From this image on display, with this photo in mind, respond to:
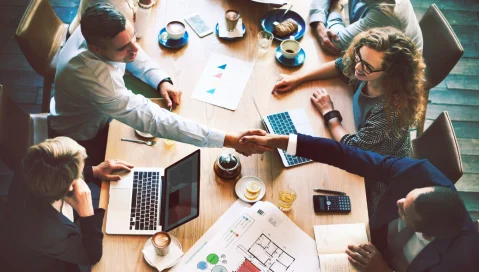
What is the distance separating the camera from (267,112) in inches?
86.8

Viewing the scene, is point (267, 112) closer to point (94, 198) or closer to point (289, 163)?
point (289, 163)

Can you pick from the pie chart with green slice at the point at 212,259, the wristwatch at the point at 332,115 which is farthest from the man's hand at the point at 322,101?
the pie chart with green slice at the point at 212,259

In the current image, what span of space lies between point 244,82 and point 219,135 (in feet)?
1.35

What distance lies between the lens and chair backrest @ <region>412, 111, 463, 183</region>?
205 cm

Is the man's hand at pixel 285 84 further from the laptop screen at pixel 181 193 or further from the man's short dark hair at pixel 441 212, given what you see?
the man's short dark hair at pixel 441 212

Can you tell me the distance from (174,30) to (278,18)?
601mm

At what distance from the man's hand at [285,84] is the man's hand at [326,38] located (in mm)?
319

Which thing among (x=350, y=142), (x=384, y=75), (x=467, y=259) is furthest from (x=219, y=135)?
(x=467, y=259)

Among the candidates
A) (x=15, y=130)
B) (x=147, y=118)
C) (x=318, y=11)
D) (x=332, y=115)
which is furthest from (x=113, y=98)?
(x=318, y=11)

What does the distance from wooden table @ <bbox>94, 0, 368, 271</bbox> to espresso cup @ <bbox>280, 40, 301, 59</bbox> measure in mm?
69

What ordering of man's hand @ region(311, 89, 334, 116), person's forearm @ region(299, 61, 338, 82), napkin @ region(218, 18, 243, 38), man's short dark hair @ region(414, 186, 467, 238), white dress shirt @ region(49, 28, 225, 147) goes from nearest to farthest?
man's short dark hair @ region(414, 186, 467, 238) → white dress shirt @ region(49, 28, 225, 147) → man's hand @ region(311, 89, 334, 116) → person's forearm @ region(299, 61, 338, 82) → napkin @ region(218, 18, 243, 38)

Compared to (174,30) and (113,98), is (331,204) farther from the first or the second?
(174,30)

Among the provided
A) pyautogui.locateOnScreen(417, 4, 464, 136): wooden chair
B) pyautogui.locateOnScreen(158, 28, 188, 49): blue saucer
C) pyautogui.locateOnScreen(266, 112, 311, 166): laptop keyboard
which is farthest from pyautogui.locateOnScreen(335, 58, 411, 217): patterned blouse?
pyautogui.locateOnScreen(158, 28, 188, 49): blue saucer

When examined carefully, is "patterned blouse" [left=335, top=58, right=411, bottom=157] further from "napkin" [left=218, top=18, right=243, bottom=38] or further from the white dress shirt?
"napkin" [left=218, top=18, right=243, bottom=38]
